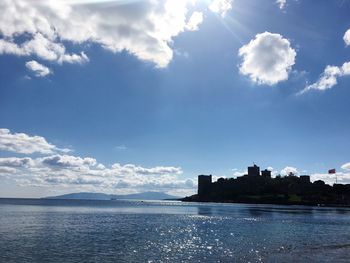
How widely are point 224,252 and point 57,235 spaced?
28609mm

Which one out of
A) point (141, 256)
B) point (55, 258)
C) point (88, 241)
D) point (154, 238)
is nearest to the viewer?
point (55, 258)

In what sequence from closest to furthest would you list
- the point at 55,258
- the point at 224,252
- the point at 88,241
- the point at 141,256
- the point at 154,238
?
the point at 55,258 < the point at 141,256 < the point at 224,252 < the point at 88,241 < the point at 154,238

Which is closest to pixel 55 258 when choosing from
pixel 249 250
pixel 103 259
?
pixel 103 259

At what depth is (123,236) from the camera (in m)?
62.9

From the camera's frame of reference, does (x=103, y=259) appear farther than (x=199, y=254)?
No

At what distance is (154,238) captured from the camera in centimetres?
6091

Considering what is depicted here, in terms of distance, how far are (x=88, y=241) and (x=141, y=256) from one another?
1452 cm

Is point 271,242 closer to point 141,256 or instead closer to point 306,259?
point 306,259

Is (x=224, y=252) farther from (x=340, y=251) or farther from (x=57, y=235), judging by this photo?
(x=57, y=235)

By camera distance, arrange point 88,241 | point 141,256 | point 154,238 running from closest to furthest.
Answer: point 141,256 < point 88,241 < point 154,238

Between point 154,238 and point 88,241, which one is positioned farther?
point 154,238

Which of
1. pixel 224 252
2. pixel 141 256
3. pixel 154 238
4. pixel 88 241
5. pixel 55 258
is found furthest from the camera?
pixel 154 238

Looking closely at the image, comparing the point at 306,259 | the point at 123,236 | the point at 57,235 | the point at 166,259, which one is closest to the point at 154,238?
the point at 123,236

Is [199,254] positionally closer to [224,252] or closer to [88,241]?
[224,252]
